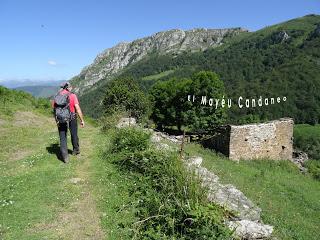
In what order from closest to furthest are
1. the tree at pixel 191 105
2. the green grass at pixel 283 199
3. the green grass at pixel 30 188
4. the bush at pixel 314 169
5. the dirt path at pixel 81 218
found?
1. the dirt path at pixel 81 218
2. the green grass at pixel 30 188
3. the green grass at pixel 283 199
4. the bush at pixel 314 169
5. the tree at pixel 191 105

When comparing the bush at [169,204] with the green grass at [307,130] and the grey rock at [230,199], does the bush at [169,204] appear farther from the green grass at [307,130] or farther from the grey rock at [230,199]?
the green grass at [307,130]

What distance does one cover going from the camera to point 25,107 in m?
22.8

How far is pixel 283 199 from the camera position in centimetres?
1320

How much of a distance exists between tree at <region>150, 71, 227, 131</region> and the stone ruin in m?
28.5

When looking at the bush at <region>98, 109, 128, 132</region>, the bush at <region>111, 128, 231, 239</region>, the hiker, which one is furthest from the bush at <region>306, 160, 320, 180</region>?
Answer: the hiker

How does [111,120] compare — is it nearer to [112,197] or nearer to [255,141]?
[112,197]

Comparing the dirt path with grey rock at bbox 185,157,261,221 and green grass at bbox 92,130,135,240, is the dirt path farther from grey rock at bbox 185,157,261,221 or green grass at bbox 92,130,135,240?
grey rock at bbox 185,157,261,221

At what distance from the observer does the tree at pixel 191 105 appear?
53.2 metres

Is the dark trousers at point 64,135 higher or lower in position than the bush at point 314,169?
higher

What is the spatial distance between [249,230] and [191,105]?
1877 inches

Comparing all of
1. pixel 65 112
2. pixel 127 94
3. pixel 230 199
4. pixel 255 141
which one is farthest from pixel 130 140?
pixel 127 94

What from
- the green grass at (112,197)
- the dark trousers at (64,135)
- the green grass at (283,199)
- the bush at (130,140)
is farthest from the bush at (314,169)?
the dark trousers at (64,135)

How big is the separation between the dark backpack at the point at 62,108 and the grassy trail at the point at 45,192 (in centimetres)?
123

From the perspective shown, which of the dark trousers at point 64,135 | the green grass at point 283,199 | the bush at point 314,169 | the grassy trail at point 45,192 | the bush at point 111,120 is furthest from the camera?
the bush at point 314,169
